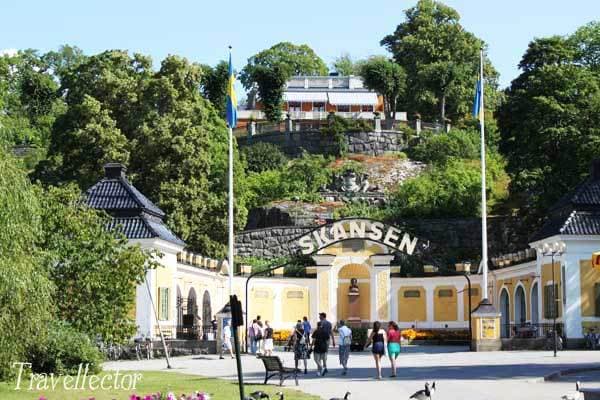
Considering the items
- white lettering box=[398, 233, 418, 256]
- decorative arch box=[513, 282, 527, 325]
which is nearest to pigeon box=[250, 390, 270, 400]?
decorative arch box=[513, 282, 527, 325]

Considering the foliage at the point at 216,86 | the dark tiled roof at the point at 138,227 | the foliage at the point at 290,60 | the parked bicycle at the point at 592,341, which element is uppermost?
the foliage at the point at 290,60

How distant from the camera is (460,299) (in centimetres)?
6219

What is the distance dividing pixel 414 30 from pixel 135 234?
2745 inches

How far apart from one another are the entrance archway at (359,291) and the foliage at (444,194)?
1379cm

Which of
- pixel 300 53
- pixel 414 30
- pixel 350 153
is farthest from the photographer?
pixel 300 53

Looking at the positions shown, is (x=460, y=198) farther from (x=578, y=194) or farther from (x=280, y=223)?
(x=578, y=194)

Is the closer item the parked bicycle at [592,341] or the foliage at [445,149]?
the parked bicycle at [592,341]

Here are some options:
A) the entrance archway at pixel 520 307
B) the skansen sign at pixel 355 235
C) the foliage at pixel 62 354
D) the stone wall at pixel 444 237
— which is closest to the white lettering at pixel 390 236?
the skansen sign at pixel 355 235

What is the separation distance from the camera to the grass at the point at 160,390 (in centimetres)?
2414

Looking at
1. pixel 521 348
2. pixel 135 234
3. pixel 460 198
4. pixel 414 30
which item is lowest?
pixel 521 348

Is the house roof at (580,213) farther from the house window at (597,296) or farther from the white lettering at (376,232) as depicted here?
the white lettering at (376,232)

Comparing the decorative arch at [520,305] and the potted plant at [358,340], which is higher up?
the decorative arch at [520,305]

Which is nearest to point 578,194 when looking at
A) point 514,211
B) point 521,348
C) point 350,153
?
point 521,348

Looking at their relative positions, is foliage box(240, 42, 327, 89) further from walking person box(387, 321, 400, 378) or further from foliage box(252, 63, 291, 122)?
walking person box(387, 321, 400, 378)
